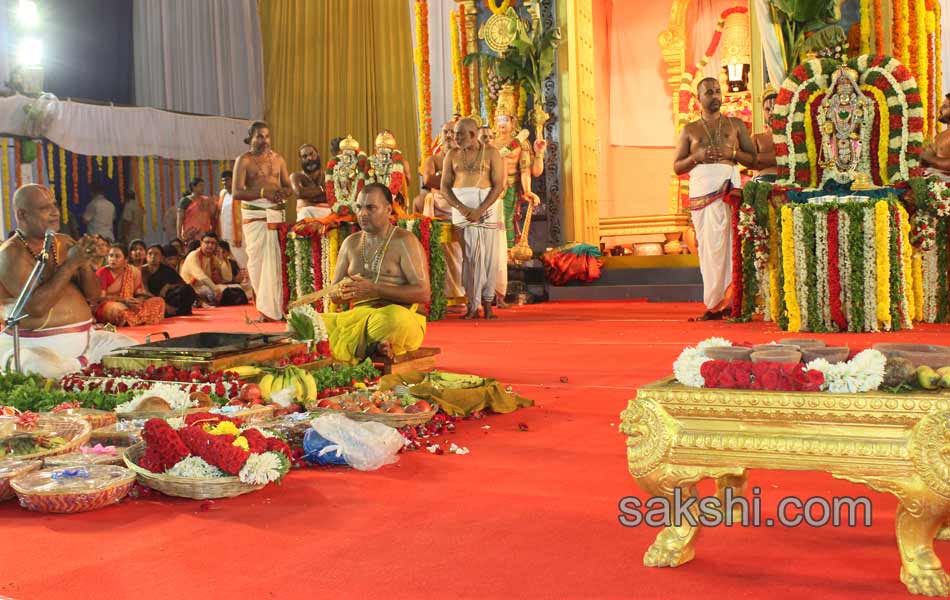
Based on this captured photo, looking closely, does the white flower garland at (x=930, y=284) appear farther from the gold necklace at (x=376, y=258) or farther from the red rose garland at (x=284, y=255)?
the red rose garland at (x=284, y=255)

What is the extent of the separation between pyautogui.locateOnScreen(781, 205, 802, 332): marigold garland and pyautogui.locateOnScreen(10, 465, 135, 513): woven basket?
16.9 feet

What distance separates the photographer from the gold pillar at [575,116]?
40.4 feet

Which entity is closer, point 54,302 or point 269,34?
point 54,302

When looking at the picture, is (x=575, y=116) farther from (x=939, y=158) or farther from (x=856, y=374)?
(x=856, y=374)

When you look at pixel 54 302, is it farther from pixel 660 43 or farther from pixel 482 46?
pixel 660 43

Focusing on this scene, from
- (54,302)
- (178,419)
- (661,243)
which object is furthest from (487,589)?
(661,243)

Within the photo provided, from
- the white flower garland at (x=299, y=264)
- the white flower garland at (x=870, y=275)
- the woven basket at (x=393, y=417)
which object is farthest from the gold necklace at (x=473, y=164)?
the woven basket at (x=393, y=417)

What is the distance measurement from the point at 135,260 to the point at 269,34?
7538mm

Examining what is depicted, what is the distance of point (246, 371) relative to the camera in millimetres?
4617

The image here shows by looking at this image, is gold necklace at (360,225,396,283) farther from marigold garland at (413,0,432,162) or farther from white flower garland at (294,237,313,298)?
marigold garland at (413,0,432,162)

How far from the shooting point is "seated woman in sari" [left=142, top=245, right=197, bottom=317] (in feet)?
37.7

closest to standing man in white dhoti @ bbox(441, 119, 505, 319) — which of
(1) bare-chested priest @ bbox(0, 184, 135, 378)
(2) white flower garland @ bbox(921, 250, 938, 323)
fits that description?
(2) white flower garland @ bbox(921, 250, 938, 323)

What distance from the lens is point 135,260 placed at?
11953 mm

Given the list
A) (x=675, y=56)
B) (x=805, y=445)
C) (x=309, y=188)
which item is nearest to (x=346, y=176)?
(x=309, y=188)
